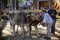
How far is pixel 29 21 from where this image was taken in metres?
6.69

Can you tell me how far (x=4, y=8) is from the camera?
6.21 metres

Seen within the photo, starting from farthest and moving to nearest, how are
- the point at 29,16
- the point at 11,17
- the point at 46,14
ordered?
the point at 11,17, the point at 29,16, the point at 46,14

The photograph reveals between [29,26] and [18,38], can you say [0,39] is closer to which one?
[18,38]

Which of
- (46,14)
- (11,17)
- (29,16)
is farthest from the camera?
(11,17)

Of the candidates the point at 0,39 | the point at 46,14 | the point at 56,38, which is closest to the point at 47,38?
the point at 56,38

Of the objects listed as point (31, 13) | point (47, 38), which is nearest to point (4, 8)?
point (31, 13)

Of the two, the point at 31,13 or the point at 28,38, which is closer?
the point at 31,13

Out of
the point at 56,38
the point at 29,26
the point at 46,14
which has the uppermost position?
the point at 46,14

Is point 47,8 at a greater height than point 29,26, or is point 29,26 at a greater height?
point 47,8

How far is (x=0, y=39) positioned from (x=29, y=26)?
994mm

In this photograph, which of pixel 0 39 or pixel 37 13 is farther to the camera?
pixel 0 39

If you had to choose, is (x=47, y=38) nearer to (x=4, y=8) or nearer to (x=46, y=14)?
(x=46, y=14)

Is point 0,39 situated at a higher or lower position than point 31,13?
lower

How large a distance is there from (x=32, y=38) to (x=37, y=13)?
1105mm
